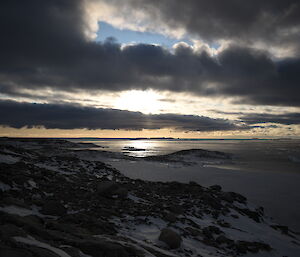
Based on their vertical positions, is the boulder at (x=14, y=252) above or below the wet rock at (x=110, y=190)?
above

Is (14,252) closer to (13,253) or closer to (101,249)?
(13,253)

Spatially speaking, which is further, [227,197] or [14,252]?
[227,197]

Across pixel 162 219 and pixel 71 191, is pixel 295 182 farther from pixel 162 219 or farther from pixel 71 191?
pixel 71 191

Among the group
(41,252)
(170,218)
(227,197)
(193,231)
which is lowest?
(227,197)

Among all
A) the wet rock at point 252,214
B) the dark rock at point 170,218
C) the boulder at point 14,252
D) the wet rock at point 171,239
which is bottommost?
the wet rock at point 252,214

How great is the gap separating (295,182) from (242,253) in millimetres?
22927

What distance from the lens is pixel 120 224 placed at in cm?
868

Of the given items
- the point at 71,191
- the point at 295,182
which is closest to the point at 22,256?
the point at 71,191

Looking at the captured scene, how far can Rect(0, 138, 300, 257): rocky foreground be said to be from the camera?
209 inches

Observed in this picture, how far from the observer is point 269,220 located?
14891mm

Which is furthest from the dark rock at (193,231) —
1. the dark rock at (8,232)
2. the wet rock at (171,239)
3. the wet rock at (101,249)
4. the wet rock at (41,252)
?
the dark rock at (8,232)

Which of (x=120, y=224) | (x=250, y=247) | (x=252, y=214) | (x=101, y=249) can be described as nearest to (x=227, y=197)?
(x=252, y=214)

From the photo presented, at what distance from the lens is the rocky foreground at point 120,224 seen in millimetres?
5309

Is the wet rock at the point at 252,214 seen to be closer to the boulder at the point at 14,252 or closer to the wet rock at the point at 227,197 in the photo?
the wet rock at the point at 227,197
